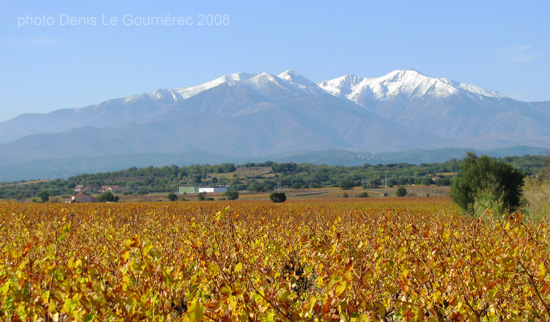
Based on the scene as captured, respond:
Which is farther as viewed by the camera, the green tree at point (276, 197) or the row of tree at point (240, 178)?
the row of tree at point (240, 178)

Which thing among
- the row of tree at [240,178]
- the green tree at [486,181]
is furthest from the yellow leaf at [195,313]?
the row of tree at [240,178]

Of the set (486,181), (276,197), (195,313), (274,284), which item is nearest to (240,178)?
(276,197)

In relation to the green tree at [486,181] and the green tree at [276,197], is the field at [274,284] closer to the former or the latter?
the green tree at [486,181]

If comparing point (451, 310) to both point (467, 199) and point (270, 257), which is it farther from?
point (467, 199)

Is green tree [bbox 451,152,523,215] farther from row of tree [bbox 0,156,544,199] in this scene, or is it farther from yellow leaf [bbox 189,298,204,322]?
row of tree [bbox 0,156,544,199]

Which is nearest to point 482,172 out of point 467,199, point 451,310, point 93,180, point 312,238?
point 467,199

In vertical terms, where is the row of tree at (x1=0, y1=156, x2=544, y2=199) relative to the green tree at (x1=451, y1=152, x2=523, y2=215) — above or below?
below

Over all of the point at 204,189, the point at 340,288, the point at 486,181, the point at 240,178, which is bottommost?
the point at 204,189

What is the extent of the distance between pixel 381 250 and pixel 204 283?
274cm

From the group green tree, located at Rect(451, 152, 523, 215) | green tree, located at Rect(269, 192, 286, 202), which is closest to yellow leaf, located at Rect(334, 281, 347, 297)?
green tree, located at Rect(451, 152, 523, 215)

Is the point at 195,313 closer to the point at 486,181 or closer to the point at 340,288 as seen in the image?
the point at 340,288

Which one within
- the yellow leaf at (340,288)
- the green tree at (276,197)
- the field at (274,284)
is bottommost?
the green tree at (276,197)

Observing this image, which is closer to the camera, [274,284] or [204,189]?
[274,284]

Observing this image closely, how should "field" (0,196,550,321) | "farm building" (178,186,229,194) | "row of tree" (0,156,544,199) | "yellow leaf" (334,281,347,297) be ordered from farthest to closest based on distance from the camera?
"row of tree" (0,156,544,199) → "farm building" (178,186,229,194) → "field" (0,196,550,321) → "yellow leaf" (334,281,347,297)
